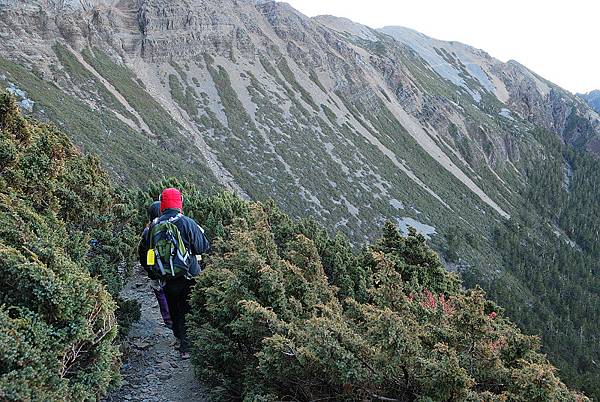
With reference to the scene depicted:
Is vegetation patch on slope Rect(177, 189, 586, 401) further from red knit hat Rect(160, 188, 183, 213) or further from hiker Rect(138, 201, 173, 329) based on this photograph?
red knit hat Rect(160, 188, 183, 213)

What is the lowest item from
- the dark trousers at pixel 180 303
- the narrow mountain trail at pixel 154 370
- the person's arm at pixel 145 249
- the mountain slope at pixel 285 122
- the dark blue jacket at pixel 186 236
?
the mountain slope at pixel 285 122

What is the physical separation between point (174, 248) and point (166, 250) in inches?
4.4

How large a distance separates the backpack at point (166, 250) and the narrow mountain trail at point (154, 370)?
5.86 ft

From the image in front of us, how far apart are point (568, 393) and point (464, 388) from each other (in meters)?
1.30

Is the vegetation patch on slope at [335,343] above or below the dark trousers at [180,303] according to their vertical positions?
above

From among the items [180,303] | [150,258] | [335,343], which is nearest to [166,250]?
[150,258]

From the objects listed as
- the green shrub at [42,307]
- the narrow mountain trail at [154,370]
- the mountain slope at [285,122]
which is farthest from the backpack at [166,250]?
the mountain slope at [285,122]

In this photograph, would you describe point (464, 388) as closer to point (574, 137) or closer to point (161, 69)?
point (161, 69)

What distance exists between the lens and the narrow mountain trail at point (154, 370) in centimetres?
620

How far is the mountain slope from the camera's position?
5650 cm

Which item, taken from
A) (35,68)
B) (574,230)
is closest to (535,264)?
(574,230)

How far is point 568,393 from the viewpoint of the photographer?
4453mm

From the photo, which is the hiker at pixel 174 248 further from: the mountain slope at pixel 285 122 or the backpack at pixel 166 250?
the mountain slope at pixel 285 122

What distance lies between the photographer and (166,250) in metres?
5.96
